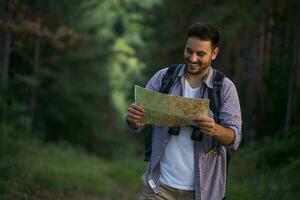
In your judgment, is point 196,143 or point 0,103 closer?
point 196,143

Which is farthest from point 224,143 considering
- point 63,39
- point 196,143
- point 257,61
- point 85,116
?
point 85,116

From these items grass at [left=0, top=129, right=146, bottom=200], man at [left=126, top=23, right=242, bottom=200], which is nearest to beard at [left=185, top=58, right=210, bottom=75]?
man at [left=126, top=23, right=242, bottom=200]

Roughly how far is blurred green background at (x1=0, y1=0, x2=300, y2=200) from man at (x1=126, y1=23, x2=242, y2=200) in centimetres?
363

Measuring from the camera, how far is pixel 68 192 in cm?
965

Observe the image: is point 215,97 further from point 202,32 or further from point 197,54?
point 202,32

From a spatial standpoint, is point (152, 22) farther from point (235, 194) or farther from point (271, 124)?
point (235, 194)

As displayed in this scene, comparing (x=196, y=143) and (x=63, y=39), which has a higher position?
(x=63, y=39)

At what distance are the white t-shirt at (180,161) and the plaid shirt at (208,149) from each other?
0.04 m

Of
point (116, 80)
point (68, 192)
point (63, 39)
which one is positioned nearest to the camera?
point (68, 192)

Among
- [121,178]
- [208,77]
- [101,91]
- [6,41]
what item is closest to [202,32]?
[208,77]

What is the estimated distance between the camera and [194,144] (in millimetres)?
4227

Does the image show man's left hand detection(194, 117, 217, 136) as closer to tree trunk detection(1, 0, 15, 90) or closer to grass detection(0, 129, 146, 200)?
grass detection(0, 129, 146, 200)

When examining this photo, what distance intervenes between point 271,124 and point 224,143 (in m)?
10.8

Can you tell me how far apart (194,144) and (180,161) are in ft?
0.53
